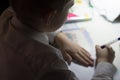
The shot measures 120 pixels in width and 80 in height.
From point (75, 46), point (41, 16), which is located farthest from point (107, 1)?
point (41, 16)

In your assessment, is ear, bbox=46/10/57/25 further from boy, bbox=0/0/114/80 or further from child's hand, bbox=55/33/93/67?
child's hand, bbox=55/33/93/67

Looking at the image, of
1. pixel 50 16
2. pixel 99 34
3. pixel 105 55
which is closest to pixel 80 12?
pixel 99 34

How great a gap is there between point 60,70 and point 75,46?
27cm

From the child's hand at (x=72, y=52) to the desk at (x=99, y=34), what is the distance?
0.08 ft

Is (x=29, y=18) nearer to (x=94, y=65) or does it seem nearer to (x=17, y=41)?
(x=17, y=41)

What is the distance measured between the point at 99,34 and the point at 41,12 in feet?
1.24

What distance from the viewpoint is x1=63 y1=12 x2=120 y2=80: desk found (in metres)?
0.81

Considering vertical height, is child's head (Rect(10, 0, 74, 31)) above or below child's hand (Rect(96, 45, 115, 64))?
above

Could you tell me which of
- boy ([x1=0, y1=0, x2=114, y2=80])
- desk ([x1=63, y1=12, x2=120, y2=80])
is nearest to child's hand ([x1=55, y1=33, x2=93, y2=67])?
desk ([x1=63, y1=12, x2=120, y2=80])

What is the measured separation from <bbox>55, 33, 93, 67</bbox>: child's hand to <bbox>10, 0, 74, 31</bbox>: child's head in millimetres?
196

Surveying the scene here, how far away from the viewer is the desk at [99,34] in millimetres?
807

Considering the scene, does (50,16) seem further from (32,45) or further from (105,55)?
(105,55)

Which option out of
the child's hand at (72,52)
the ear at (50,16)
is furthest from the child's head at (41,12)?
the child's hand at (72,52)

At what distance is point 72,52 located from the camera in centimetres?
89
